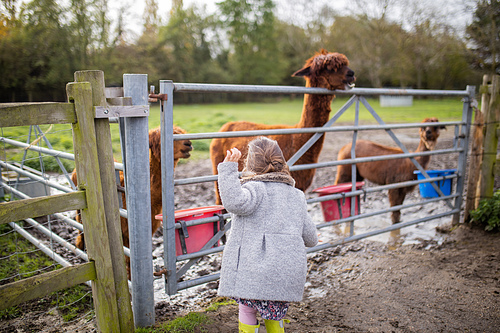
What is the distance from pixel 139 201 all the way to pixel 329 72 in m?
2.56

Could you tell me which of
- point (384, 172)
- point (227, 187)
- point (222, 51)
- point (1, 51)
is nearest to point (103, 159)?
point (227, 187)

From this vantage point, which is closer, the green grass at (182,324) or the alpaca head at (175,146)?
Answer: the green grass at (182,324)

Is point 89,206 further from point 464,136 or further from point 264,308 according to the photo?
point 464,136

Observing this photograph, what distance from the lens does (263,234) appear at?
2.02 meters

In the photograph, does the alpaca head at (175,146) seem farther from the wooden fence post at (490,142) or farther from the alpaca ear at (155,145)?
the wooden fence post at (490,142)

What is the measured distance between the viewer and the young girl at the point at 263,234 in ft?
6.53

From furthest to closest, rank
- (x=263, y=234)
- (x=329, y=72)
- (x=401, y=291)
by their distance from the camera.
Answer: (x=329, y=72), (x=401, y=291), (x=263, y=234)

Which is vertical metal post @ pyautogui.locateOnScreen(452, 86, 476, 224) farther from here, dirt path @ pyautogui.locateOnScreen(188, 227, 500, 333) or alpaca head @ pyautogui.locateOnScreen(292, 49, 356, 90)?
alpaca head @ pyautogui.locateOnScreen(292, 49, 356, 90)

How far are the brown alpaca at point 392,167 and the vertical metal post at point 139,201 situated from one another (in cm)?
396

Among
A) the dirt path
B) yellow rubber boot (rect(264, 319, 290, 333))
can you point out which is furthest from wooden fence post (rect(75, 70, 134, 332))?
yellow rubber boot (rect(264, 319, 290, 333))

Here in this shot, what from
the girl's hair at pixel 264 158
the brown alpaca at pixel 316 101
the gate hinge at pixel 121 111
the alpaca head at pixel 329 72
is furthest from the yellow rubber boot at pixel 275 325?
the alpaca head at pixel 329 72

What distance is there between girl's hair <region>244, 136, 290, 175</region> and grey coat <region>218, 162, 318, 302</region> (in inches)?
2.0

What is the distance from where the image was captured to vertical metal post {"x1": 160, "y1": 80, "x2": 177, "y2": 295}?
262 centimetres

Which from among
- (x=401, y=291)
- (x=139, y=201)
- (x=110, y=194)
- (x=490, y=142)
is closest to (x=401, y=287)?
(x=401, y=291)
